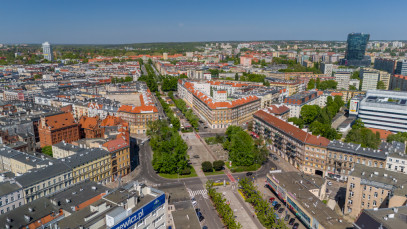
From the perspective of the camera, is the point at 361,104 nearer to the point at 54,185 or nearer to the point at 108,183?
the point at 108,183

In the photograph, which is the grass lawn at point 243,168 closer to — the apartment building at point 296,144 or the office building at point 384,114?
the apartment building at point 296,144

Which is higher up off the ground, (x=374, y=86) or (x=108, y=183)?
(x=374, y=86)

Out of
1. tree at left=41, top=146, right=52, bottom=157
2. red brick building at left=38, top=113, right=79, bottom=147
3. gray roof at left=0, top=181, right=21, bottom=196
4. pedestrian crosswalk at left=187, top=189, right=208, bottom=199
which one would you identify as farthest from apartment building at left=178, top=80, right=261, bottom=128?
gray roof at left=0, top=181, right=21, bottom=196

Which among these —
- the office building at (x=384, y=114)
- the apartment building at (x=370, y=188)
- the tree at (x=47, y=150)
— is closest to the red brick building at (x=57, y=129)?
the tree at (x=47, y=150)

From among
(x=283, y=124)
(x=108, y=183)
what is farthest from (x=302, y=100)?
(x=108, y=183)

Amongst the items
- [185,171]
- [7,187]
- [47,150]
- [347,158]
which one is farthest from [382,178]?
[47,150]

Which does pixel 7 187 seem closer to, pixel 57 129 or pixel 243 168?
pixel 57 129
